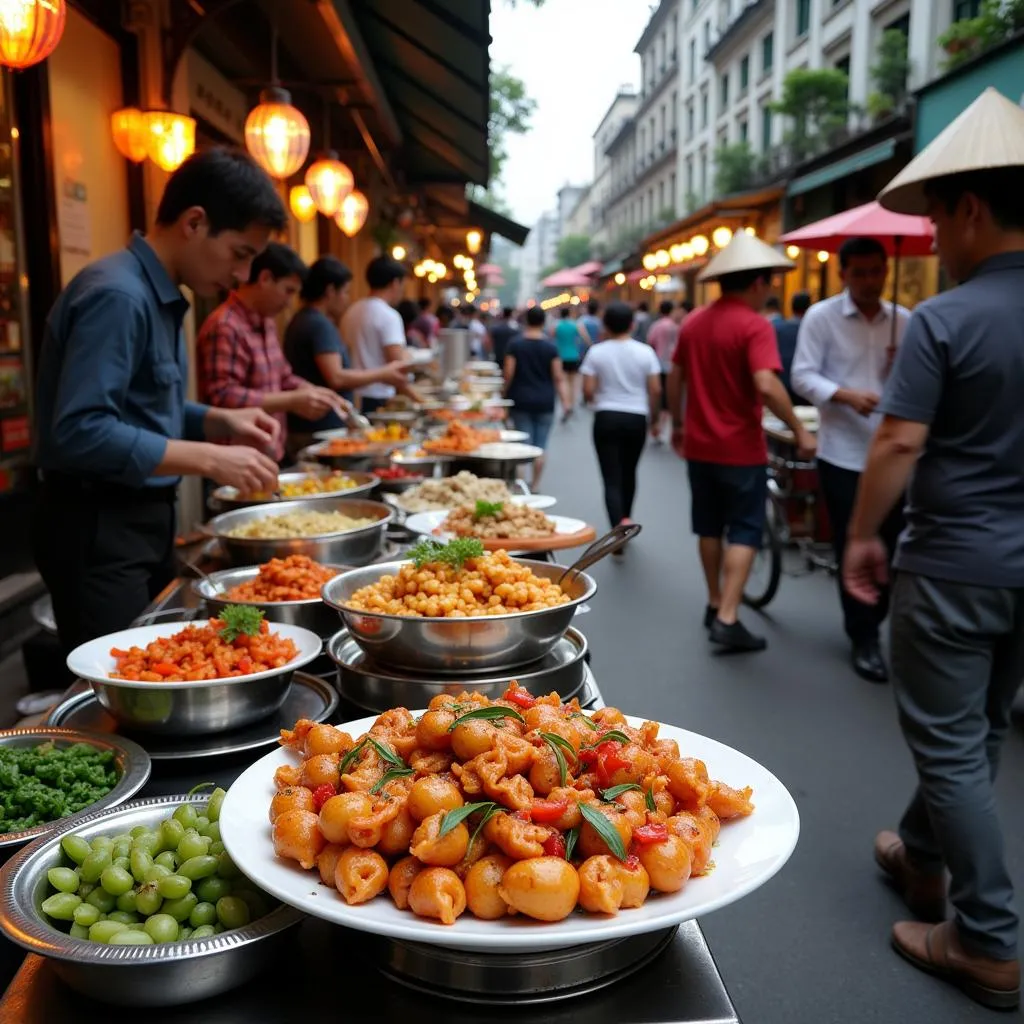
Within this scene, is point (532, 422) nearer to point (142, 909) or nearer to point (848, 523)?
point (848, 523)

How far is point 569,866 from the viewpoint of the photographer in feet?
3.60

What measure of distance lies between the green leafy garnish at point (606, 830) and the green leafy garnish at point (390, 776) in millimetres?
263

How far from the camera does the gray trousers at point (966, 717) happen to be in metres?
2.64

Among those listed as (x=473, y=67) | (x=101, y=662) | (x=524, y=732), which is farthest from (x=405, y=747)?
(x=473, y=67)

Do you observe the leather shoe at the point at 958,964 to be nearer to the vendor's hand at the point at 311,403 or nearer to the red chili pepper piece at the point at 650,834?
the red chili pepper piece at the point at 650,834

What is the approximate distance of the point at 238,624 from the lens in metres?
1.92

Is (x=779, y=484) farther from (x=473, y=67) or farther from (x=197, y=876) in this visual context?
(x=197, y=876)

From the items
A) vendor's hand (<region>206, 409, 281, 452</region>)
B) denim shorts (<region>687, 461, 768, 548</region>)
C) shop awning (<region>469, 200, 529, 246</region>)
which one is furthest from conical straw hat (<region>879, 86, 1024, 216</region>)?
shop awning (<region>469, 200, 529, 246</region>)

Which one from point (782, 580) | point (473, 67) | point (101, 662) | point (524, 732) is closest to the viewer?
point (524, 732)

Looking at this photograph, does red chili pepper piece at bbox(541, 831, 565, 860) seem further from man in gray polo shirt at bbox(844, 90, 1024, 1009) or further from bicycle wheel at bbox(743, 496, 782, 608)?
bicycle wheel at bbox(743, 496, 782, 608)

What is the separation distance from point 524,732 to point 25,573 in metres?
4.97

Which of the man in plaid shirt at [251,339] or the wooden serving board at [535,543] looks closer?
the wooden serving board at [535,543]

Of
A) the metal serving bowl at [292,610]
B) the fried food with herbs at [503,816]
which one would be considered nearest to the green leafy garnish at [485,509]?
the metal serving bowl at [292,610]

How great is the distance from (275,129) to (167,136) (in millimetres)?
641
